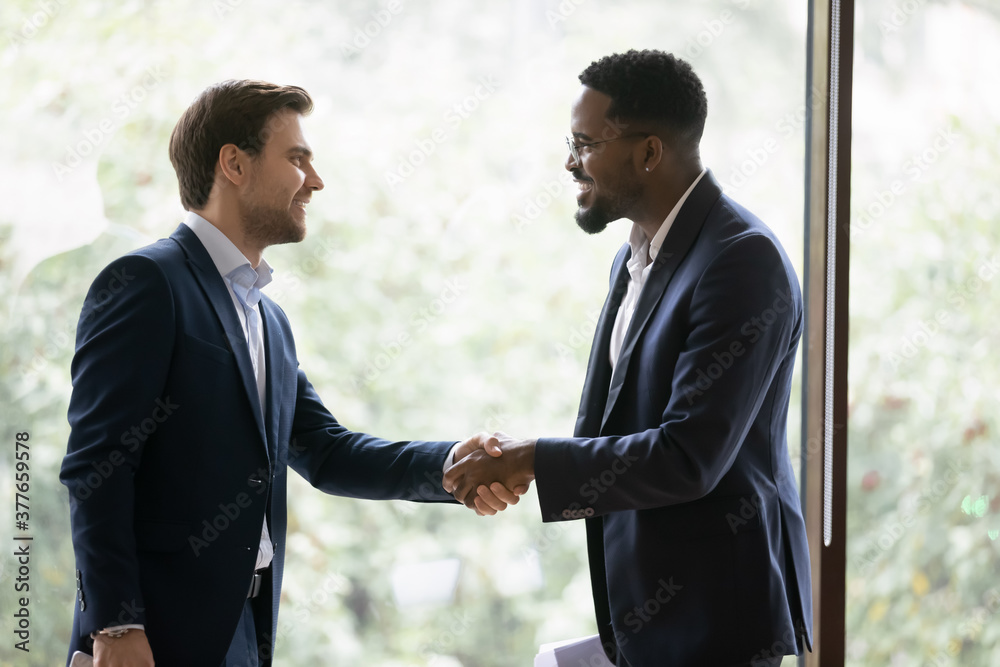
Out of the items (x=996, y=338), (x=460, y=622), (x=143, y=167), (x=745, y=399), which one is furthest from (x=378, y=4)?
(x=996, y=338)

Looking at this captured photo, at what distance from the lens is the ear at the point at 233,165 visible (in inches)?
73.4

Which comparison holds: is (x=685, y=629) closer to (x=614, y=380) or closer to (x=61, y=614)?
(x=614, y=380)

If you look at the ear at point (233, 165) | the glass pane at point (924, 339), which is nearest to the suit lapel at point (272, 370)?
the ear at point (233, 165)

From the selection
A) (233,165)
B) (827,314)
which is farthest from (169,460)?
(827,314)

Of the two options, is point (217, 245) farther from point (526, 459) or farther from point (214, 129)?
point (526, 459)

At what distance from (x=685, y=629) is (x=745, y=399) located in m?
0.49

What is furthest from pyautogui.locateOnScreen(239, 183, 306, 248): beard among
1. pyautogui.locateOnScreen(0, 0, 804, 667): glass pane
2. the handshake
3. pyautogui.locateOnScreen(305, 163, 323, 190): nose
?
the handshake

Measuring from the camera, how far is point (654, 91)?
77.9 inches

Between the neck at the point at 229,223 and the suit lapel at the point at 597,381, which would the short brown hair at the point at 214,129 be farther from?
the suit lapel at the point at 597,381

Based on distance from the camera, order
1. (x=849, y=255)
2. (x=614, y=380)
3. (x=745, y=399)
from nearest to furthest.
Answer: (x=745, y=399) < (x=614, y=380) < (x=849, y=255)

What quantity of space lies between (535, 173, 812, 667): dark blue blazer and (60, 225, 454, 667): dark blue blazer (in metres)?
0.64

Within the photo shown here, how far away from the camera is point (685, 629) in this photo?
1713mm

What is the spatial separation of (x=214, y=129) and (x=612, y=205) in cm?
93

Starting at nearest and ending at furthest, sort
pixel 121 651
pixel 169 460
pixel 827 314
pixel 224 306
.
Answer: pixel 121 651 → pixel 169 460 → pixel 224 306 → pixel 827 314
